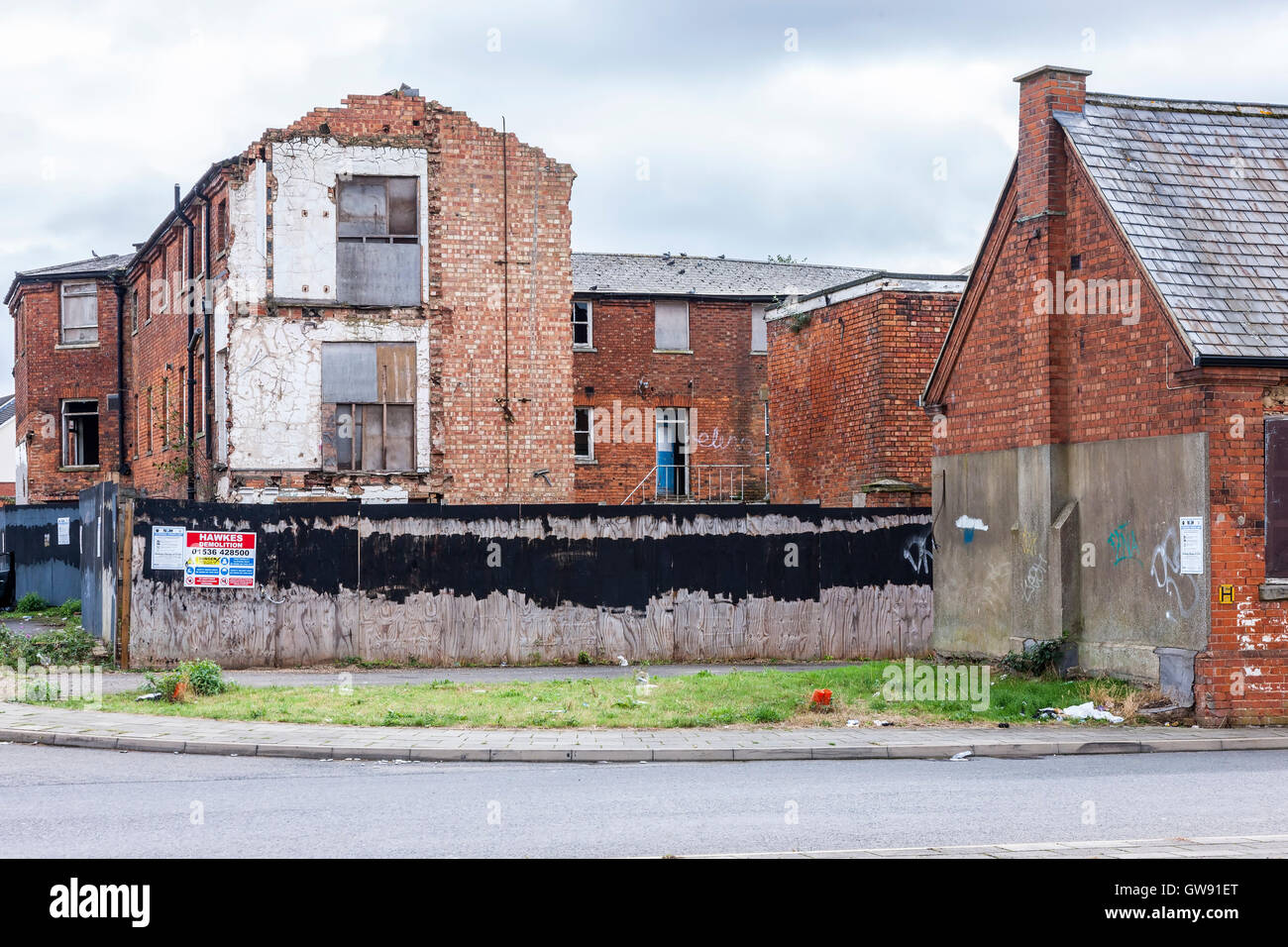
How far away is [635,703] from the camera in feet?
51.7

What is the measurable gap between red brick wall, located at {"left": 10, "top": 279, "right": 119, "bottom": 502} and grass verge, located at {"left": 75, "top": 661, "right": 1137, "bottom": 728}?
2532cm

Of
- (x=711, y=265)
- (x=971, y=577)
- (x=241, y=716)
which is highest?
(x=711, y=265)

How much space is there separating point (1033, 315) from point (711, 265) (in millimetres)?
26393

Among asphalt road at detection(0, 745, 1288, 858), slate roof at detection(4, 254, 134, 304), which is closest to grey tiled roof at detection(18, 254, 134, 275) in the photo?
slate roof at detection(4, 254, 134, 304)

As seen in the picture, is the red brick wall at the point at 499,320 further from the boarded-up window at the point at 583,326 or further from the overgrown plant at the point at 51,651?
the boarded-up window at the point at 583,326

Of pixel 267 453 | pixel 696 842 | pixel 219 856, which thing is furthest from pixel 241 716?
pixel 267 453

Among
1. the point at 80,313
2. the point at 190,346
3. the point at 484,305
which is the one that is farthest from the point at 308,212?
the point at 80,313

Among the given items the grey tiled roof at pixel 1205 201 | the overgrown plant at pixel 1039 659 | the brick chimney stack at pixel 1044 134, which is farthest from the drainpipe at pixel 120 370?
the grey tiled roof at pixel 1205 201

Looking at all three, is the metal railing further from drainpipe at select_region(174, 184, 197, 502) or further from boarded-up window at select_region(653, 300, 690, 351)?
drainpipe at select_region(174, 184, 197, 502)

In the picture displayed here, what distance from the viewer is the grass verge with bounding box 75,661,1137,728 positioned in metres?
15.0

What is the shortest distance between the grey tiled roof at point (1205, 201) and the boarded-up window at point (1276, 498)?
893 mm

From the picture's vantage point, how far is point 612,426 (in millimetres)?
39812

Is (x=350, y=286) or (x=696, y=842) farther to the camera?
(x=350, y=286)
